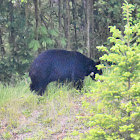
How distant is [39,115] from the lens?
6328 millimetres

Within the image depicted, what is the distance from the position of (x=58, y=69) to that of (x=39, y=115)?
76.5 inches

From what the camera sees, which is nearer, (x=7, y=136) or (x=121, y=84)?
(x=121, y=84)

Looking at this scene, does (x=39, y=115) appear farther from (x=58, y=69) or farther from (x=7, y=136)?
(x=58, y=69)

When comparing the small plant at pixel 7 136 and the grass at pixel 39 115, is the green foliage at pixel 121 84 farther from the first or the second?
the small plant at pixel 7 136

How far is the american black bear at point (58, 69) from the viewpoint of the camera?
751 centimetres

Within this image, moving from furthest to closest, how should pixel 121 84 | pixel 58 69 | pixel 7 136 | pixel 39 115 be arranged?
pixel 58 69 < pixel 39 115 < pixel 7 136 < pixel 121 84

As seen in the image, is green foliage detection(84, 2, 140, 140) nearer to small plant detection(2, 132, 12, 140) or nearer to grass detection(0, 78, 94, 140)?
grass detection(0, 78, 94, 140)

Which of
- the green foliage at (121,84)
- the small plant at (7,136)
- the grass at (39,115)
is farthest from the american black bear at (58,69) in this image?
the green foliage at (121,84)

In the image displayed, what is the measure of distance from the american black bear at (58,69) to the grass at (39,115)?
1.16 feet

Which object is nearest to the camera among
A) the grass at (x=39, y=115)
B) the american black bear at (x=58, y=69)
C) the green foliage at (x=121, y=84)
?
the green foliage at (x=121, y=84)

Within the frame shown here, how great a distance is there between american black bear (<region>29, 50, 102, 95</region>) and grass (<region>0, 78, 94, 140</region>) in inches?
13.9

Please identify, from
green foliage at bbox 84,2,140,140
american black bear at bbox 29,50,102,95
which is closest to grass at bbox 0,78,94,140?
american black bear at bbox 29,50,102,95

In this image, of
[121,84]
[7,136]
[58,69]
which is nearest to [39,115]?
[7,136]

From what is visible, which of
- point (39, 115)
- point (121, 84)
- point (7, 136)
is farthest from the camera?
point (39, 115)
